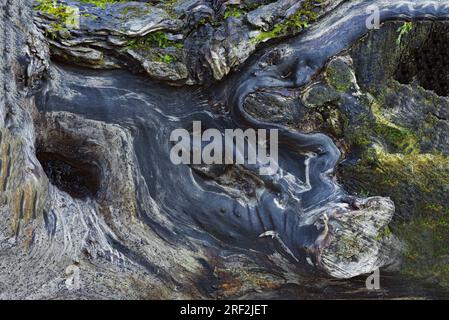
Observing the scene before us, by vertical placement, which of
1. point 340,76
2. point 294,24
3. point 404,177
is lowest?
point 404,177

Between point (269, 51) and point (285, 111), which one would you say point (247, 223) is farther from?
point (269, 51)

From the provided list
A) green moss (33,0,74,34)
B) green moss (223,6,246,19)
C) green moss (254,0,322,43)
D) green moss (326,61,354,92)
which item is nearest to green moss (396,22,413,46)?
green moss (326,61,354,92)

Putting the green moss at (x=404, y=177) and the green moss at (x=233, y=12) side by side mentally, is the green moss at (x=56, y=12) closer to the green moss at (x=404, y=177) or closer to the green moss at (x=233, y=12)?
the green moss at (x=233, y=12)

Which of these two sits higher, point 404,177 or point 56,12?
point 56,12

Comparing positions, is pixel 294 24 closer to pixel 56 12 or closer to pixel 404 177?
pixel 404 177

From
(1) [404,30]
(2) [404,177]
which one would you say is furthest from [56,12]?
(2) [404,177]

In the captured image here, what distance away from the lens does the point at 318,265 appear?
3.19 metres

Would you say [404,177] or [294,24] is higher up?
[294,24]

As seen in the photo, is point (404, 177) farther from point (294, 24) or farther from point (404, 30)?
point (294, 24)

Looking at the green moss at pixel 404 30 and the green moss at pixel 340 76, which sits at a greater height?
the green moss at pixel 404 30

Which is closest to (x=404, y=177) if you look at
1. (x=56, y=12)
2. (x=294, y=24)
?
(x=294, y=24)

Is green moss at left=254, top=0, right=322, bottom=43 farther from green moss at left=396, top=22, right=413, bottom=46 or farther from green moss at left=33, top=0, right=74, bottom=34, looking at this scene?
green moss at left=33, top=0, right=74, bottom=34

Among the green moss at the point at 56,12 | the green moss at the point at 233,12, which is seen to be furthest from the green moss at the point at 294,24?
the green moss at the point at 56,12

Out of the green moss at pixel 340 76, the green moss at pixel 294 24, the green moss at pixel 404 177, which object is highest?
the green moss at pixel 294 24
